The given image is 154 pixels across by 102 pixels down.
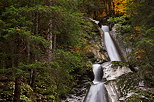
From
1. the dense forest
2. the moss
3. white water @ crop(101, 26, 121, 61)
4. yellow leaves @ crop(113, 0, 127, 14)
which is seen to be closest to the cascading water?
white water @ crop(101, 26, 121, 61)

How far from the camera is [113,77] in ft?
42.6

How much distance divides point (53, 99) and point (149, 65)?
20.1ft

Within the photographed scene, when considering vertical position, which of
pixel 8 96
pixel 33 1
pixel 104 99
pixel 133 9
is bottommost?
pixel 104 99

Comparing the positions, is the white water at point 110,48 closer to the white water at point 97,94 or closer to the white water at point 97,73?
the white water at point 97,73

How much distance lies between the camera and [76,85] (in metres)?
12.4

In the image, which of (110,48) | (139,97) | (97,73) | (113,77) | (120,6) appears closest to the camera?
(139,97)

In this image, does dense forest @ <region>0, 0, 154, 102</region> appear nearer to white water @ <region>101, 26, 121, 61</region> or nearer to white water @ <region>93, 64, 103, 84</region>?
white water @ <region>93, 64, 103, 84</region>

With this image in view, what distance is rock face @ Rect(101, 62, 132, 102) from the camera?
34.6ft

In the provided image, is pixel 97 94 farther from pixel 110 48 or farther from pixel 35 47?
pixel 110 48

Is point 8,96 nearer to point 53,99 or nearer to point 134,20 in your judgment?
point 53,99

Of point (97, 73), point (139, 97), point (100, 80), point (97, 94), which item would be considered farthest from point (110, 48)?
point (139, 97)

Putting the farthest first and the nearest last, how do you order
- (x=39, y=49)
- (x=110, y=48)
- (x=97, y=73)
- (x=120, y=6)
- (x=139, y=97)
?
(x=120, y=6) → (x=110, y=48) → (x=97, y=73) → (x=139, y=97) → (x=39, y=49)

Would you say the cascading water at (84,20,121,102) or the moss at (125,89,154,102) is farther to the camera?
the cascading water at (84,20,121,102)

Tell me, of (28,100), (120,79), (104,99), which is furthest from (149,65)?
(28,100)
